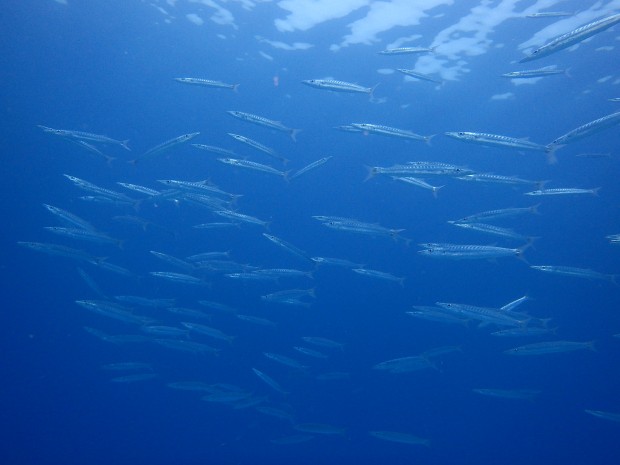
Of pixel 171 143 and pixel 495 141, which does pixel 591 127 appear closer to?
pixel 495 141

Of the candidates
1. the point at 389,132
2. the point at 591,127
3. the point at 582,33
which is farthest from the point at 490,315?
the point at 582,33

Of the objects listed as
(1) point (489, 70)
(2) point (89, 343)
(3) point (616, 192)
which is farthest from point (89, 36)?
(3) point (616, 192)

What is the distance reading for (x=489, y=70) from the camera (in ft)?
50.9

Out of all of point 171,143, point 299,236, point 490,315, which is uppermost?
point 299,236

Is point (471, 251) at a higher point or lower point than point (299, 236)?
lower

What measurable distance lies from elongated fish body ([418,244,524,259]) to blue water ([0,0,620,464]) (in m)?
6.85

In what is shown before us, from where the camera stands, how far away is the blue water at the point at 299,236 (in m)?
15.6

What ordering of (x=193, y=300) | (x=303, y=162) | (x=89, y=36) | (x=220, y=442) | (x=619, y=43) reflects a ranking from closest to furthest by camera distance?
(x=619, y=43) → (x=89, y=36) → (x=220, y=442) → (x=193, y=300) → (x=303, y=162)

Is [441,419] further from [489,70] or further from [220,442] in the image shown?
[489,70]

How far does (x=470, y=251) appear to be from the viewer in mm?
7070

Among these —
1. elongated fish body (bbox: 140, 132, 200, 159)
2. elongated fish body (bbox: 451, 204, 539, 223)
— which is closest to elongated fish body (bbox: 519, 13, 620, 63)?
elongated fish body (bbox: 451, 204, 539, 223)

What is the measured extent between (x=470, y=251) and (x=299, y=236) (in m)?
17.0

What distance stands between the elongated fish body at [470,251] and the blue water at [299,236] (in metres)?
6.85

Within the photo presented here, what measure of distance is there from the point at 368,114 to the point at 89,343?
1719 cm
